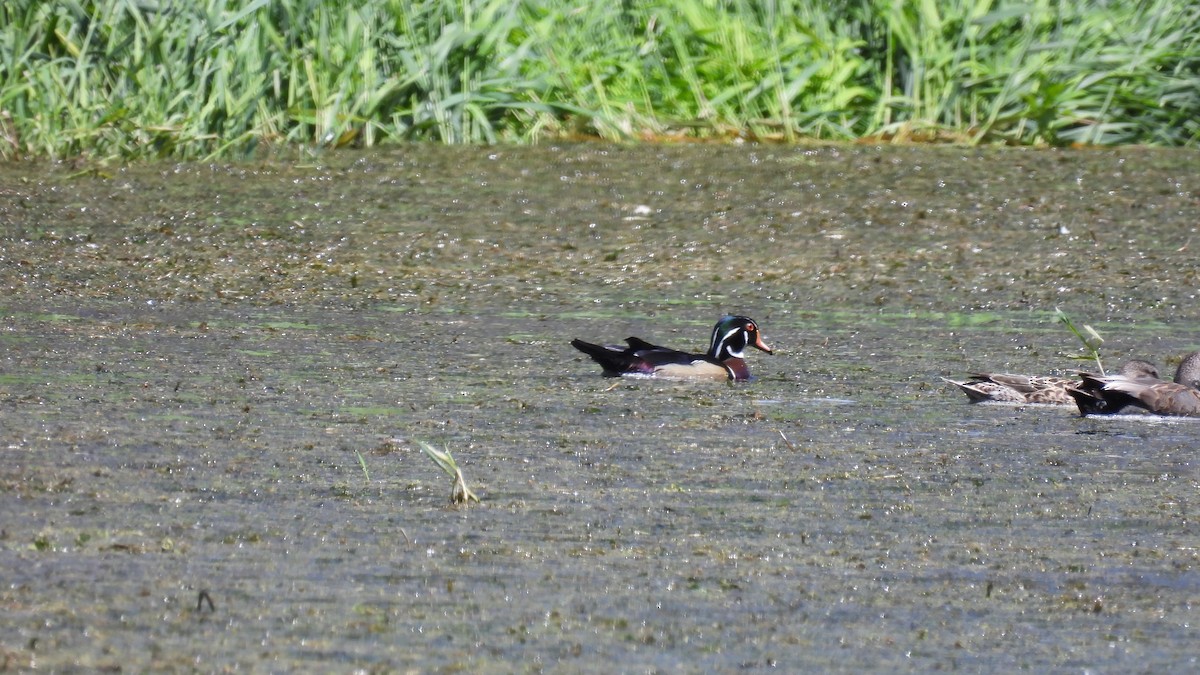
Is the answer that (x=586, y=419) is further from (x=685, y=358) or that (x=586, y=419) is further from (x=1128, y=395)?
(x=1128, y=395)

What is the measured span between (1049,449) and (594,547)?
6.50ft

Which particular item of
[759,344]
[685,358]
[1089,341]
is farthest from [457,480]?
[1089,341]

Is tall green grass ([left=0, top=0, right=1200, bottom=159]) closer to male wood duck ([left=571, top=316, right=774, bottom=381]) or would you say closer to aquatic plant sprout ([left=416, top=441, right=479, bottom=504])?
male wood duck ([left=571, top=316, right=774, bottom=381])

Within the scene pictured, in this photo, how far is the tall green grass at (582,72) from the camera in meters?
10.5

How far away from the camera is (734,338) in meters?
7.17

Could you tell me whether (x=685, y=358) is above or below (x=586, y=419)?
below

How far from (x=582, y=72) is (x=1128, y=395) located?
17.4 feet

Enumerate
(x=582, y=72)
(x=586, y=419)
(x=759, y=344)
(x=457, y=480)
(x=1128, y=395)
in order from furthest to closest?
(x=582, y=72), (x=759, y=344), (x=1128, y=395), (x=586, y=419), (x=457, y=480)

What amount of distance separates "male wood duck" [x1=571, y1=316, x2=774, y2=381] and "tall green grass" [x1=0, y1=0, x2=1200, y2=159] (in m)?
3.86

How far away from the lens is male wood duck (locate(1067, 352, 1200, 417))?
6.31 m

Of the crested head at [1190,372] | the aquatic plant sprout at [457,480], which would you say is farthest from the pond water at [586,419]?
the crested head at [1190,372]

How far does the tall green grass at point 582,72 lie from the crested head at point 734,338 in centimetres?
381

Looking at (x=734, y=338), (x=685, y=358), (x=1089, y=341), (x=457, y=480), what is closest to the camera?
(x=457, y=480)

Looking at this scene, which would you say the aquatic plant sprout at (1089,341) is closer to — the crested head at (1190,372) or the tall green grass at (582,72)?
the crested head at (1190,372)
